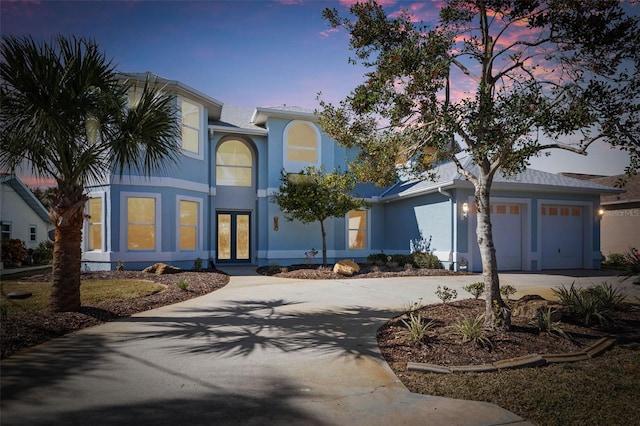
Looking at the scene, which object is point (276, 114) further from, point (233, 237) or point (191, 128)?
point (233, 237)

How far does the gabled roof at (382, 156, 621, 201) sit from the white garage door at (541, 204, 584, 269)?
3.13ft

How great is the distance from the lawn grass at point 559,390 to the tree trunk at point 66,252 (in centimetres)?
594

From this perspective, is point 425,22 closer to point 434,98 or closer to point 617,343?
point 434,98

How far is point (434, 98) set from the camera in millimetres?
6031

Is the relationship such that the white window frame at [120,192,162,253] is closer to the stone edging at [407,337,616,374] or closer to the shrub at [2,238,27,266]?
the shrub at [2,238,27,266]

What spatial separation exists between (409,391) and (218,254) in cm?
1403

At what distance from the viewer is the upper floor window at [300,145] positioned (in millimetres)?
17062

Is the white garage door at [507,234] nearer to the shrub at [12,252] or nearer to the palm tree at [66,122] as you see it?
the palm tree at [66,122]

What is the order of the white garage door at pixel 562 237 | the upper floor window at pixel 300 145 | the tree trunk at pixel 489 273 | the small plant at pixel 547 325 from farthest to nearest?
1. the upper floor window at pixel 300 145
2. the white garage door at pixel 562 237
3. the tree trunk at pixel 489 273
4. the small plant at pixel 547 325

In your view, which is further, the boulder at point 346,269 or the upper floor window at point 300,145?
the upper floor window at point 300,145

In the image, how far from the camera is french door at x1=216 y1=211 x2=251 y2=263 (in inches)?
669

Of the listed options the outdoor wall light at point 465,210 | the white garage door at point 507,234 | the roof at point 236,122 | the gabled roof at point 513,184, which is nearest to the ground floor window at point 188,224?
the roof at point 236,122

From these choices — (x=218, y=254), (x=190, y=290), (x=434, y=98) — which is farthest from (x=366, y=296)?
(x=218, y=254)

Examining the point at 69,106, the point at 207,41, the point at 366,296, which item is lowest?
the point at 366,296
